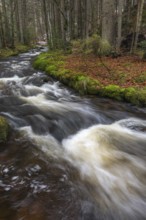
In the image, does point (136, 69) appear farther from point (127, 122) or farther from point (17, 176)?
point (17, 176)

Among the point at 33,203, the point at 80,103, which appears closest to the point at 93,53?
the point at 80,103

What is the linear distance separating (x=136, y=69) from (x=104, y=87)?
7.58 ft

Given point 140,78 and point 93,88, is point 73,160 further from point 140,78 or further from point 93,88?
point 140,78

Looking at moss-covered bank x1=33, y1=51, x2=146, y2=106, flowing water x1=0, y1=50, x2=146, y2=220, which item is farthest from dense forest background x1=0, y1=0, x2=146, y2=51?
flowing water x1=0, y1=50, x2=146, y2=220

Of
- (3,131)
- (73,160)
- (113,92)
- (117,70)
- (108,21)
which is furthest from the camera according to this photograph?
(108,21)

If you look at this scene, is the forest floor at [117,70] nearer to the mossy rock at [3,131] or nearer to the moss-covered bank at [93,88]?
the moss-covered bank at [93,88]

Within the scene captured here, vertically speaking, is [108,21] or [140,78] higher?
[108,21]

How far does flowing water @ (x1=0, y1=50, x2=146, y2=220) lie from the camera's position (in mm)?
3459

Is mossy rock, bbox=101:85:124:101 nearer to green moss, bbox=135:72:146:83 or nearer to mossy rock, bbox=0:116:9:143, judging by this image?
green moss, bbox=135:72:146:83

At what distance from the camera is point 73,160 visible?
4750mm

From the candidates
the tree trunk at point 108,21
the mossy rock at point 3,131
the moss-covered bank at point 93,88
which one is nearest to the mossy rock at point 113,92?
the moss-covered bank at point 93,88

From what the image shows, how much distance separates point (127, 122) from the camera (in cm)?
666

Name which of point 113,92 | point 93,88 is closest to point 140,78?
point 113,92

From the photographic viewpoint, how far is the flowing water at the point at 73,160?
346 cm
